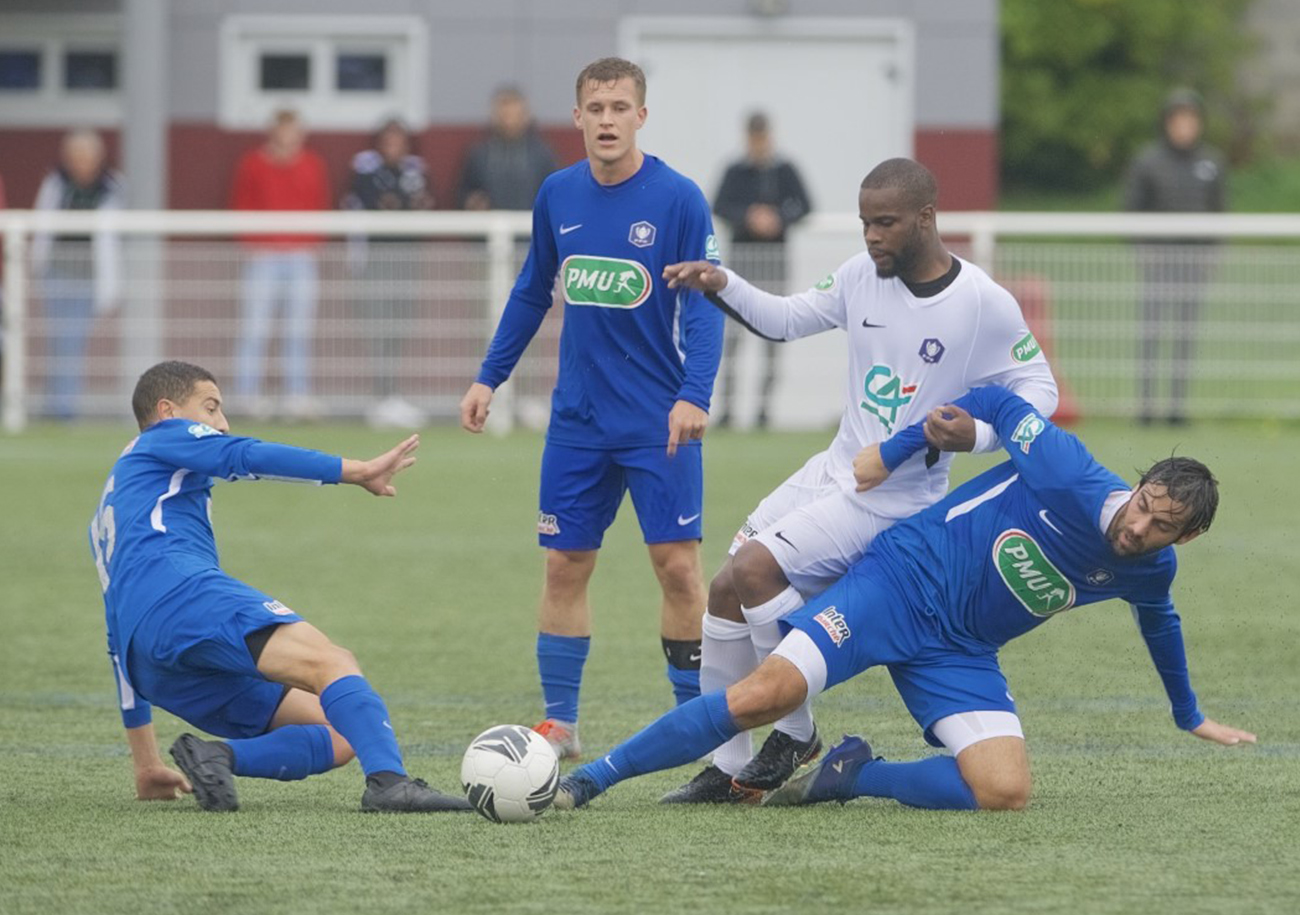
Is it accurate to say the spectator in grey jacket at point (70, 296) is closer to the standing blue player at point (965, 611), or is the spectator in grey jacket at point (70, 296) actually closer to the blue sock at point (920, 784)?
the standing blue player at point (965, 611)

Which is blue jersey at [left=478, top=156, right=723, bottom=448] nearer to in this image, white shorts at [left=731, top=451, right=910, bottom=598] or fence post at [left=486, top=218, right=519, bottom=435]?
white shorts at [left=731, top=451, right=910, bottom=598]

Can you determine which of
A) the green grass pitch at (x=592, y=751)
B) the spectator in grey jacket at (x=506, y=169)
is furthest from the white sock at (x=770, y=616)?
the spectator in grey jacket at (x=506, y=169)

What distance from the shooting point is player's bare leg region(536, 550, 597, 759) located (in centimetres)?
661

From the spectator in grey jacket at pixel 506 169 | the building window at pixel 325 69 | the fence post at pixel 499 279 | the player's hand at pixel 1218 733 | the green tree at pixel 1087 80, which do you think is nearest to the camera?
the player's hand at pixel 1218 733

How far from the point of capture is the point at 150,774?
5.69 metres

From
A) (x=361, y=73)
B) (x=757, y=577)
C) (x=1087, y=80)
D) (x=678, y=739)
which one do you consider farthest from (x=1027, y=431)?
(x=1087, y=80)

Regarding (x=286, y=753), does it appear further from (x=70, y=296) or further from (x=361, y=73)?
(x=361, y=73)

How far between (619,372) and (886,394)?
2.79ft

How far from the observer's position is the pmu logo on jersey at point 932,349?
6.00m

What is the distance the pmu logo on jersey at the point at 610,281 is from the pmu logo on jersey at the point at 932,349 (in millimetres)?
884

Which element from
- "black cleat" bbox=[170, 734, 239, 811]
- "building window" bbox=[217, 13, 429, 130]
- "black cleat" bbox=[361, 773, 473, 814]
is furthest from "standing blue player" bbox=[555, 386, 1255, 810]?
"building window" bbox=[217, 13, 429, 130]

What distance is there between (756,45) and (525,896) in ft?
45.9

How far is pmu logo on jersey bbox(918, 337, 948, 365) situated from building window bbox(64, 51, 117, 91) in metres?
13.4

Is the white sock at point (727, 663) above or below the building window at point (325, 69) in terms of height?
below
